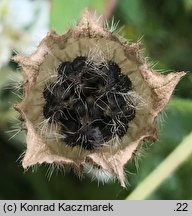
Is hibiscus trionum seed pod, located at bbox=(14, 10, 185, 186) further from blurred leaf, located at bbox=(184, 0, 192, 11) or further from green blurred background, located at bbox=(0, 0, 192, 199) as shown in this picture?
blurred leaf, located at bbox=(184, 0, 192, 11)

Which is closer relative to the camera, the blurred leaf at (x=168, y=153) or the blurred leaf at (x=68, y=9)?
the blurred leaf at (x=68, y=9)

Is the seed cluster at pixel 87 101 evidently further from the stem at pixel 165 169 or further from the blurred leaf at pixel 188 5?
the blurred leaf at pixel 188 5

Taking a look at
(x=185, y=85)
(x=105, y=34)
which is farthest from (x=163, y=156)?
(x=105, y=34)

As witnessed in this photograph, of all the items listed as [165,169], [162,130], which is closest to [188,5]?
[162,130]

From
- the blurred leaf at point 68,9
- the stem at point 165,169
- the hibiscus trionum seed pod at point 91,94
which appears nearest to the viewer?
the hibiscus trionum seed pod at point 91,94

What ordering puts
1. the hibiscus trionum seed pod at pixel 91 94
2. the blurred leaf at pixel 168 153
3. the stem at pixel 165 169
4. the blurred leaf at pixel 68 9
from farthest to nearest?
the blurred leaf at pixel 168 153 → the blurred leaf at pixel 68 9 → the stem at pixel 165 169 → the hibiscus trionum seed pod at pixel 91 94

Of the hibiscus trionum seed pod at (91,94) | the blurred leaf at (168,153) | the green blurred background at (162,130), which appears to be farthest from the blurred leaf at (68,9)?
the blurred leaf at (168,153)

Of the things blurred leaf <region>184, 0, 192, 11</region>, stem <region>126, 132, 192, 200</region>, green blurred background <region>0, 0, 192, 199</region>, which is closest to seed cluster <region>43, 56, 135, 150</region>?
stem <region>126, 132, 192, 200</region>
